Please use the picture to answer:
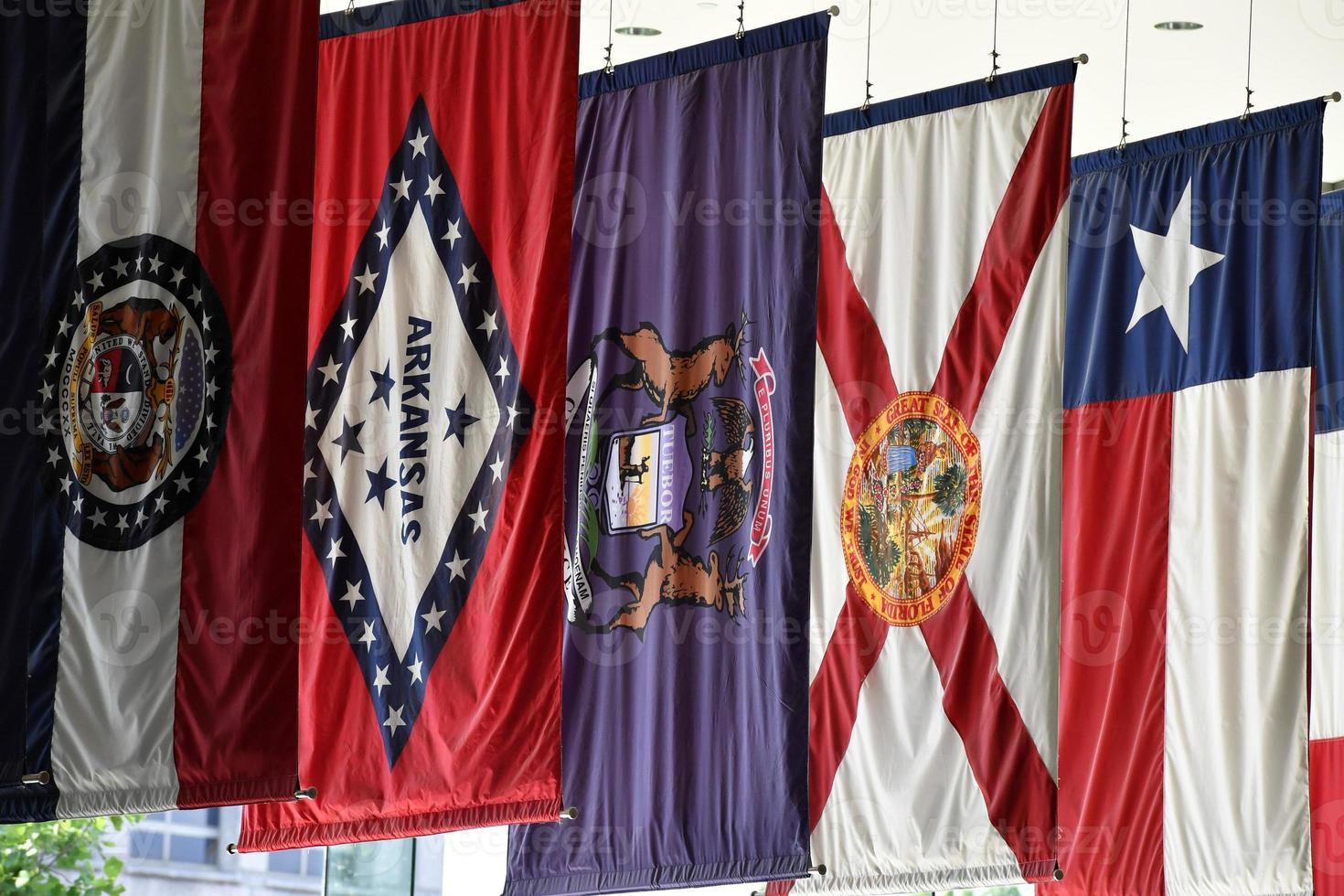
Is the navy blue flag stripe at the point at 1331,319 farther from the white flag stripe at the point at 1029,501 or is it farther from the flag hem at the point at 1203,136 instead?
the white flag stripe at the point at 1029,501

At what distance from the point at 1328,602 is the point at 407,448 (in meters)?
5.05

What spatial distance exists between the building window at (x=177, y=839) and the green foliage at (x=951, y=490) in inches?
210

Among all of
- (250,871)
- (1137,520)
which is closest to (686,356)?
(1137,520)

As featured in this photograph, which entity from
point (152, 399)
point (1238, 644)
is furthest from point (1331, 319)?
point (152, 399)

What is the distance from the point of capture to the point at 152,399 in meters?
4.86

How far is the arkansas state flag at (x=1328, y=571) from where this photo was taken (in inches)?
325

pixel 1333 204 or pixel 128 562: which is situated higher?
pixel 1333 204

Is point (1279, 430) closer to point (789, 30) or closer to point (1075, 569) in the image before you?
point (1075, 569)

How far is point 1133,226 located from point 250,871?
6111mm

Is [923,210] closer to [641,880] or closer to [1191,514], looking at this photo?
[1191,514]

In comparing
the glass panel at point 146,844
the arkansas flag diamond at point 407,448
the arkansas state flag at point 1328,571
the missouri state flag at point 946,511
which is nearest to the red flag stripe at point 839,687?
the missouri state flag at point 946,511

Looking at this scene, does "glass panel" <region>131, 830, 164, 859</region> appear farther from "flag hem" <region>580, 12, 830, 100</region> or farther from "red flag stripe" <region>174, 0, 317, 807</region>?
"flag hem" <region>580, 12, 830, 100</region>

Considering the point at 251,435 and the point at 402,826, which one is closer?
the point at 251,435

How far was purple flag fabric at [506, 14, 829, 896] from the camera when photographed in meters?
5.84
